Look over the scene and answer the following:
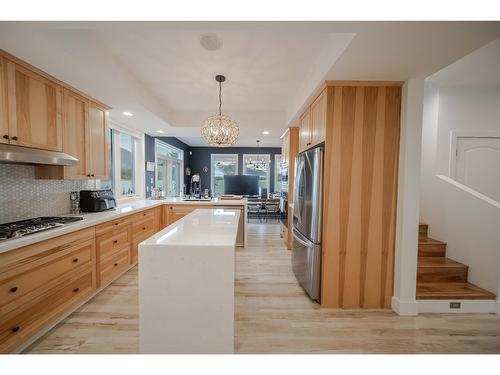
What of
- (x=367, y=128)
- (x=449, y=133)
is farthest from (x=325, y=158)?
(x=449, y=133)

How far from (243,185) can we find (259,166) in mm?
1104

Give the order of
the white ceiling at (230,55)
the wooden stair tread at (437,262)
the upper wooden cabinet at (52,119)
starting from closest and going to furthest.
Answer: the white ceiling at (230,55)
the upper wooden cabinet at (52,119)
the wooden stair tread at (437,262)

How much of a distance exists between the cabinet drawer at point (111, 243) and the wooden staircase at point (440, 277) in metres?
3.30

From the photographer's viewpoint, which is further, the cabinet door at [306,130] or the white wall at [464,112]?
the white wall at [464,112]

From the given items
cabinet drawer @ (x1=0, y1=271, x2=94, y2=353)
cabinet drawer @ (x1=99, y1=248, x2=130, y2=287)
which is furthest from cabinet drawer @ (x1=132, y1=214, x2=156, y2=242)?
cabinet drawer @ (x1=0, y1=271, x2=94, y2=353)

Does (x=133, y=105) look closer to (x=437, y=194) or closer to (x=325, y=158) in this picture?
(x=325, y=158)

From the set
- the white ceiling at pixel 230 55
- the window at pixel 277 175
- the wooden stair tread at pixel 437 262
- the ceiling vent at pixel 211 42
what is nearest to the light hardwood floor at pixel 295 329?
the wooden stair tread at pixel 437 262

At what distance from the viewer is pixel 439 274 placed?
2299 mm

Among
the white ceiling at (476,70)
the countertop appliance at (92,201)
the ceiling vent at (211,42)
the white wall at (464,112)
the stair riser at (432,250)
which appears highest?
the white ceiling at (476,70)

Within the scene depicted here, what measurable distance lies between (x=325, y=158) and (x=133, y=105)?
253 cm

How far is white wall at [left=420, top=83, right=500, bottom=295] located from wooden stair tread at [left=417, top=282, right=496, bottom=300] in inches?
4.1

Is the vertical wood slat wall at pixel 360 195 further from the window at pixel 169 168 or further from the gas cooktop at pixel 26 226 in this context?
the window at pixel 169 168

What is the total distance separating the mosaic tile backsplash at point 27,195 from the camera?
1.86 m

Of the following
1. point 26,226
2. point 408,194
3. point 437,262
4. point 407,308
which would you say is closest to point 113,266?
point 26,226
